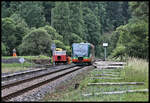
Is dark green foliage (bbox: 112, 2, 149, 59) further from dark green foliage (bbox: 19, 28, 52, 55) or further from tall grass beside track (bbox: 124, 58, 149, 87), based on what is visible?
dark green foliage (bbox: 19, 28, 52, 55)

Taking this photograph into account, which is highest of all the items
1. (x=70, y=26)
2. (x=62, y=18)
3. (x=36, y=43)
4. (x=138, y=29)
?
(x=62, y=18)

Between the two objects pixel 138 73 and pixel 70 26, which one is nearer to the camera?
pixel 138 73

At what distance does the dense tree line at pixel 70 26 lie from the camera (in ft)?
61.7

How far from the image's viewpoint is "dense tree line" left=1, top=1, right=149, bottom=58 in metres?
18.8

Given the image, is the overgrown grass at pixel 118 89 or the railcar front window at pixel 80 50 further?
the railcar front window at pixel 80 50

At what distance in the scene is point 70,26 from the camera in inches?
2940

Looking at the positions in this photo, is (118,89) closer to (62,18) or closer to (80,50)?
(80,50)

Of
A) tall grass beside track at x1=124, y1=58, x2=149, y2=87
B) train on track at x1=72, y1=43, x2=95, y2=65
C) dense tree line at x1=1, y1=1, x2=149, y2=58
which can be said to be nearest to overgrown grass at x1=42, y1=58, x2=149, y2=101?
tall grass beside track at x1=124, y1=58, x2=149, y2=87

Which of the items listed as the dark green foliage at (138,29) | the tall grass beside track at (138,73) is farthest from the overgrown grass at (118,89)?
the dark green foliage at (138,29)

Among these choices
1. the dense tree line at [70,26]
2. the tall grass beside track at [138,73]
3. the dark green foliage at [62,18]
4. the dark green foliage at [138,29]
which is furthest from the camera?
the dark green foliage at [62,18]

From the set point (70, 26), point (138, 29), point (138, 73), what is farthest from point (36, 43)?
point (138, 73)

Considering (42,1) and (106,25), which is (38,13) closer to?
(42,1)

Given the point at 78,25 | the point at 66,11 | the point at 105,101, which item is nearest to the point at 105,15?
the point at 78,25

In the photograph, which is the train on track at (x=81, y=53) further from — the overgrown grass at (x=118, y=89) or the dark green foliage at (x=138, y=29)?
the overgrown grass at (x=118, y=89)
